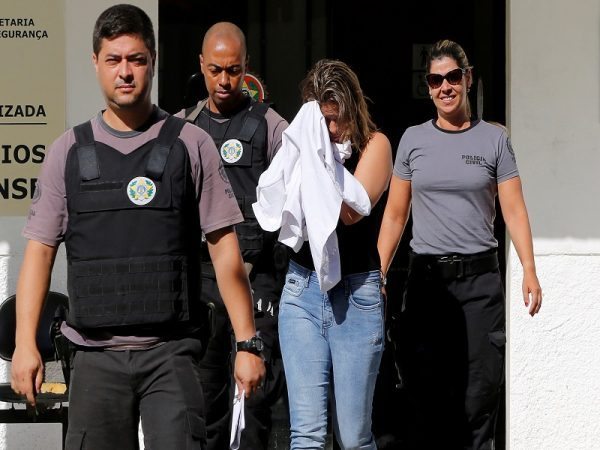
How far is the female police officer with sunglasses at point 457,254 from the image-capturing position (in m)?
5.36

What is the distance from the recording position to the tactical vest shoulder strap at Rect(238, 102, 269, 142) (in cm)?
542

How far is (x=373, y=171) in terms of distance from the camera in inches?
189

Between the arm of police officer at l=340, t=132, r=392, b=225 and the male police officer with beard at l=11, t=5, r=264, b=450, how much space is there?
86 centimetres

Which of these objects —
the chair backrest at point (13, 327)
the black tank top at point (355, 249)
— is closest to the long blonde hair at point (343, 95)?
the black tank top at point (355, 249)

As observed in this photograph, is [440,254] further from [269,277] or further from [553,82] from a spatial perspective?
[553,82]

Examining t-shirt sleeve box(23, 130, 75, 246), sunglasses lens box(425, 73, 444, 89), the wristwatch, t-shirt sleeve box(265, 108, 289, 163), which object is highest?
sunglasses lens box(425, 73, 444, 89)

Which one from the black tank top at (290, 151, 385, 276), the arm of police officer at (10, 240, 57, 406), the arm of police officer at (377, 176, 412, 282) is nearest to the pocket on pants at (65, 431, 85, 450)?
the arm of police officer at (10, 240, 57, 406)

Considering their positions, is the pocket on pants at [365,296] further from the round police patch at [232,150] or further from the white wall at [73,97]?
the white wall at [73,97]

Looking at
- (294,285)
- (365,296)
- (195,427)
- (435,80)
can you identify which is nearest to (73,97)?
(435,80)

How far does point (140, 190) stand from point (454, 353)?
82.3 inches

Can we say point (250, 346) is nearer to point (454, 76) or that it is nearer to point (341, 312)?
point (341, 312)

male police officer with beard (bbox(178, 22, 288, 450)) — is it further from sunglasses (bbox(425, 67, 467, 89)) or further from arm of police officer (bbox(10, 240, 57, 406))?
arm of police officer (bbox(10, 240, 57, 406))

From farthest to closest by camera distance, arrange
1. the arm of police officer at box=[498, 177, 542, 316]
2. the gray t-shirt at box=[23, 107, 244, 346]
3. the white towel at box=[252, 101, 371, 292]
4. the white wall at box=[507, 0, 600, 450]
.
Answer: the white wall at box=[507, 0, 600, 450]
the arm of police officer at box=[498, 177, 542, 316]
the white towel at box=[252, 101, 371, 292]
the gray t-shirt at box=[23, 107, 244, 346]

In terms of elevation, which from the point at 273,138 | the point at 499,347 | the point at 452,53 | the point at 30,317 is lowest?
the point at 499,347
